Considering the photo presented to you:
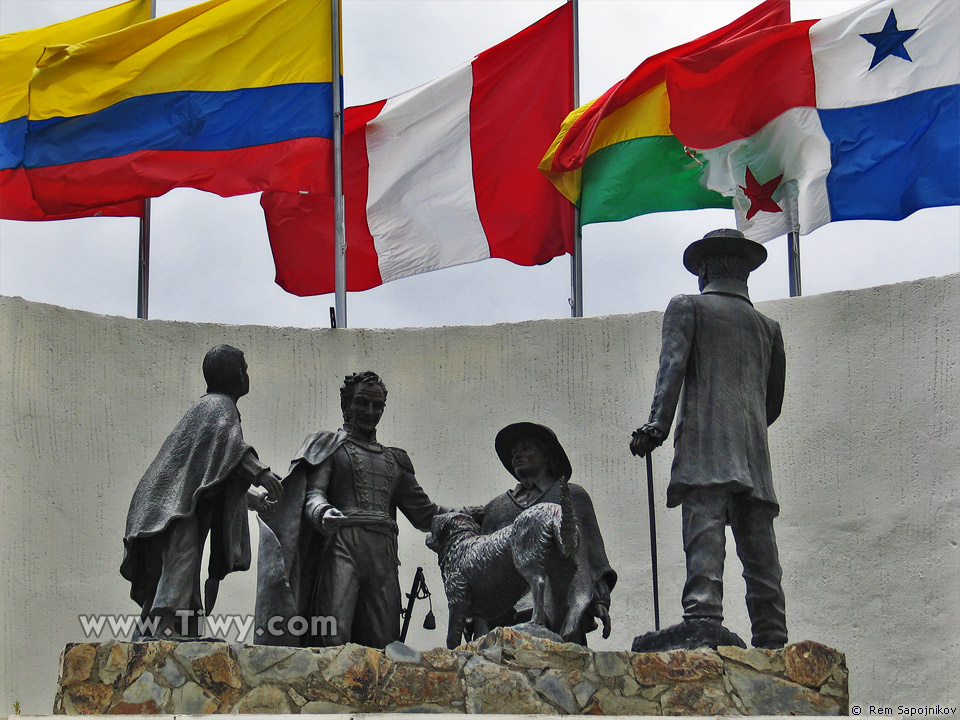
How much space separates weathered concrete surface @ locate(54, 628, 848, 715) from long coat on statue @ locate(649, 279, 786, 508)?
91cm

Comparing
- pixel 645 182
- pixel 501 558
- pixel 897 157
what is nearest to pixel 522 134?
pixel 645 182

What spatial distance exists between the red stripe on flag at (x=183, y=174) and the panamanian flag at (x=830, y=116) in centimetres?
261

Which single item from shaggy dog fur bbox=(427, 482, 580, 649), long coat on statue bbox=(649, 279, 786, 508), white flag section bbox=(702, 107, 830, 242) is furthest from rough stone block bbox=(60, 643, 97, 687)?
white flag section bbox=(702, 107, 830, 242)

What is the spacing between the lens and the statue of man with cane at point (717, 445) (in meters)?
7.98

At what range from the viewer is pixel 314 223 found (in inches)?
516

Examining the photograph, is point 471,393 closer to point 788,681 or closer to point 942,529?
point 942,529

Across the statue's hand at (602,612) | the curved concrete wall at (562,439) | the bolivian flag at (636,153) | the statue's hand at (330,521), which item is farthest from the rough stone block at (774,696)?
the bolivian flag at (636,153)

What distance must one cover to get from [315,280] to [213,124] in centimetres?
140

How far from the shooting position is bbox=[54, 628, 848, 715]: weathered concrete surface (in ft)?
24.5

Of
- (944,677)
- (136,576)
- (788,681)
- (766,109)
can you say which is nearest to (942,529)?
(944,677)

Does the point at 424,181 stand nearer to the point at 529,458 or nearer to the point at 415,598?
the point at 529,458

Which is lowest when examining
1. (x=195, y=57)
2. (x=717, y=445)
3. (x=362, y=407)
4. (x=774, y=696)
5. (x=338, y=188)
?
(x=774, y=696)

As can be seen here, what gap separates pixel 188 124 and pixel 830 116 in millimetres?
4472

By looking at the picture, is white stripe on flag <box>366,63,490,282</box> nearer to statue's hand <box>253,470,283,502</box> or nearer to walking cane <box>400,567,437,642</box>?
→ walking cane <box>400,567,437,642</box>
